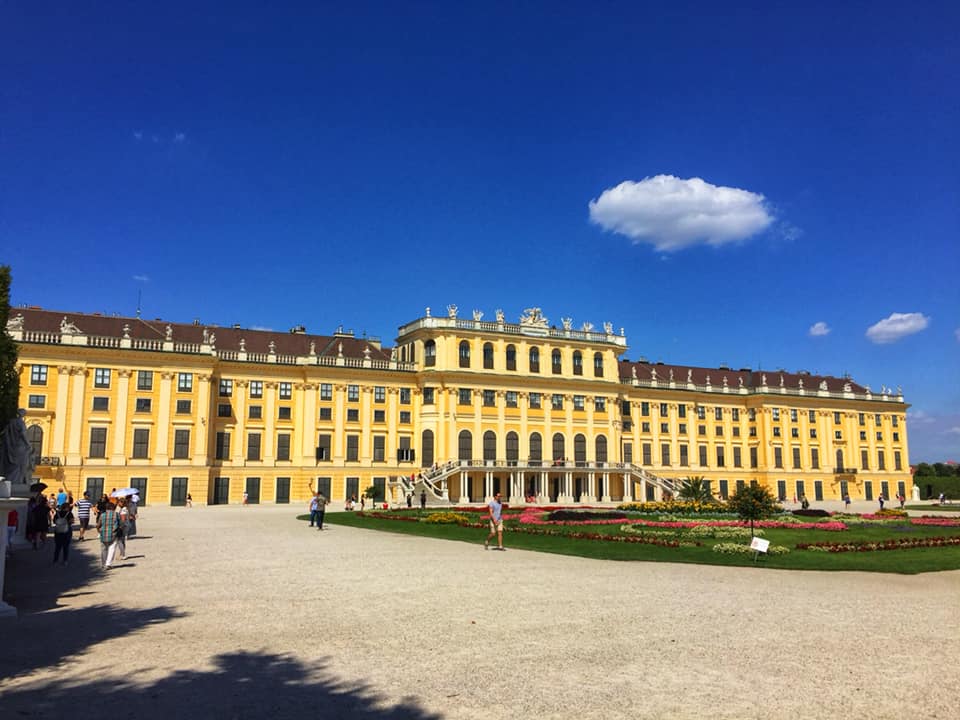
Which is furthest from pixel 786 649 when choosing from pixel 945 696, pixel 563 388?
pixel 563 388

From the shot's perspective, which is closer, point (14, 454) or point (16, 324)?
point (14, 454)

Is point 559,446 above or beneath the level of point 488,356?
beneath

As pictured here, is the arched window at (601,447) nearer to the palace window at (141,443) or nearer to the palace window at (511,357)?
the palace window at (511,357)

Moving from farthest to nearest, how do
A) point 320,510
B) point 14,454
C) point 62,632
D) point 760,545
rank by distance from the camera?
point 320,510, point 14,454, point 760,545, point 62,632

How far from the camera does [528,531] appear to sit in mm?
29328

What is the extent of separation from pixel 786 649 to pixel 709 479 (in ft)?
244

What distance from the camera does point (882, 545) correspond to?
23.0m

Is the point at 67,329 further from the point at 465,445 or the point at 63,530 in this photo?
the point at 63,530

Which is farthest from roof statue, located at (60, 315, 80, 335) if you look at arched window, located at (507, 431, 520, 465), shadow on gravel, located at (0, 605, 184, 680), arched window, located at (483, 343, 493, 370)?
shadow on gravel, located at (0, 605, 184, 680)

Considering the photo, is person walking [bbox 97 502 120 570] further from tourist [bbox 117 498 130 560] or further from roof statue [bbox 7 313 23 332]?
roof statue [bbox 7 313 23 332]

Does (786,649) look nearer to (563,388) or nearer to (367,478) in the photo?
(367,478)

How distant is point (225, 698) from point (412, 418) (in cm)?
6160

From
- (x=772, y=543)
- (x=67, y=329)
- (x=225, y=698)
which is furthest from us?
(x=67, y=329)

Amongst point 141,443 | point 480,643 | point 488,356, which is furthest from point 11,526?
point 488,356
